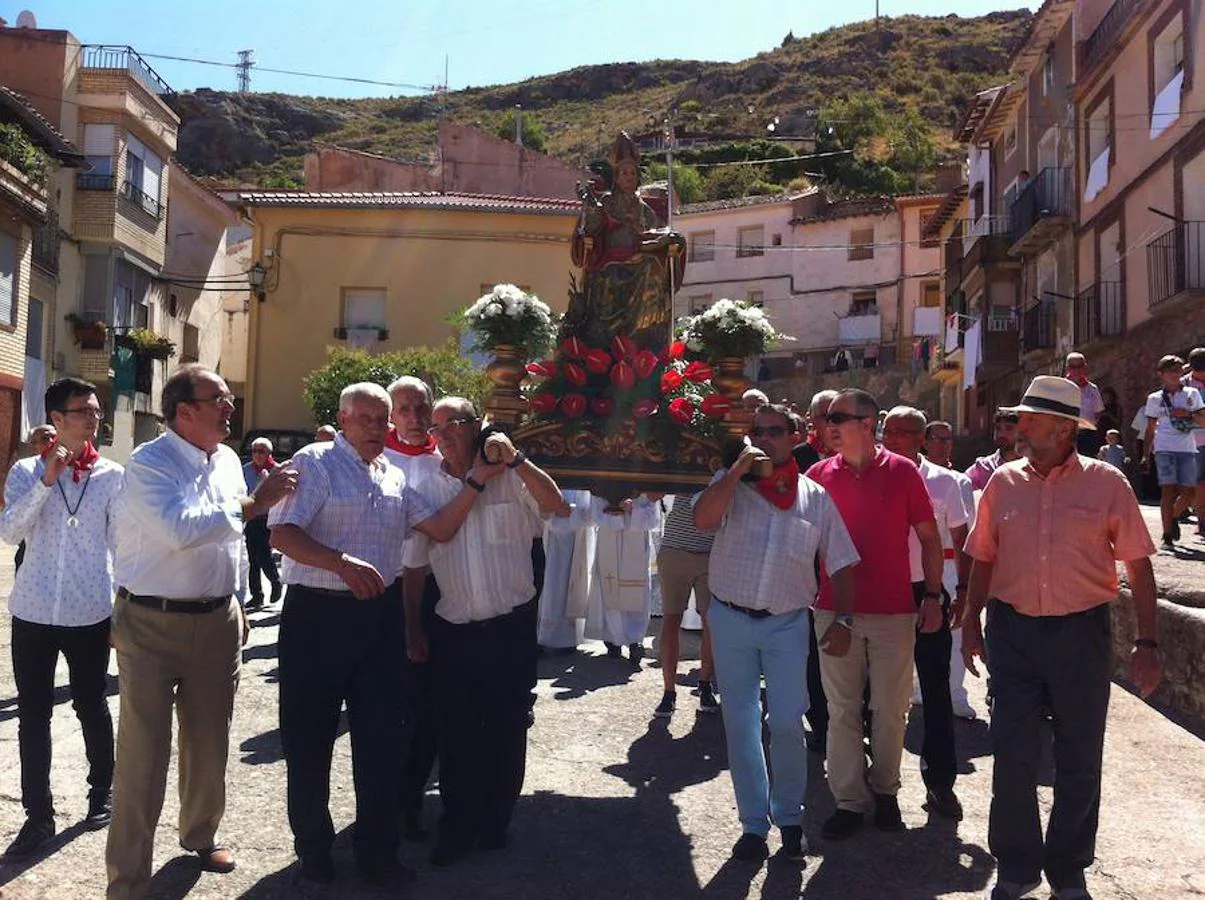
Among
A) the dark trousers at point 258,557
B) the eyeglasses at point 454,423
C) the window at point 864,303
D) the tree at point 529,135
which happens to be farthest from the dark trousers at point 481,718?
the tree at point 529,135

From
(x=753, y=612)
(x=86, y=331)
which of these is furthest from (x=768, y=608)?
(x=86, y=331)

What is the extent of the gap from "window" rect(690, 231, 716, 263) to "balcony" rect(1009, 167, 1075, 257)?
19017mm

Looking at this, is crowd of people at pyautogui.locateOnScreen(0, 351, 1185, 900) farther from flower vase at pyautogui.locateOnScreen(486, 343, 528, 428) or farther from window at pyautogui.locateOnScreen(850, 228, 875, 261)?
window at pyautogui.locateOnScreen(850, 228, 875, 261)

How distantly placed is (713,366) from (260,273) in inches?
932

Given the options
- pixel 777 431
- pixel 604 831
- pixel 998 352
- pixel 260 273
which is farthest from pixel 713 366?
pixel 998 352

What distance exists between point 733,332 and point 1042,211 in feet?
77.8

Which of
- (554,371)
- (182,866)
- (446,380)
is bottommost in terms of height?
(182,866)

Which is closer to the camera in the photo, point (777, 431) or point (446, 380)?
point (777, 431)

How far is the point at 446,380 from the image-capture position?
23000 millimetres

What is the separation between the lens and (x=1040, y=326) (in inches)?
1103

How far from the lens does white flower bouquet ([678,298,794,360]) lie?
6227mm

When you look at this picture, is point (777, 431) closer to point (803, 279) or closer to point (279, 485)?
point (279, 485)

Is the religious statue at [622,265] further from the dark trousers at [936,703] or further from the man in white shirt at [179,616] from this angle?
the man in white shirt at [179,616]

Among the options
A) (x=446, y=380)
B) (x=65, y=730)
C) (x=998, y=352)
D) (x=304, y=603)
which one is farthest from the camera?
(x=998, y=352)
